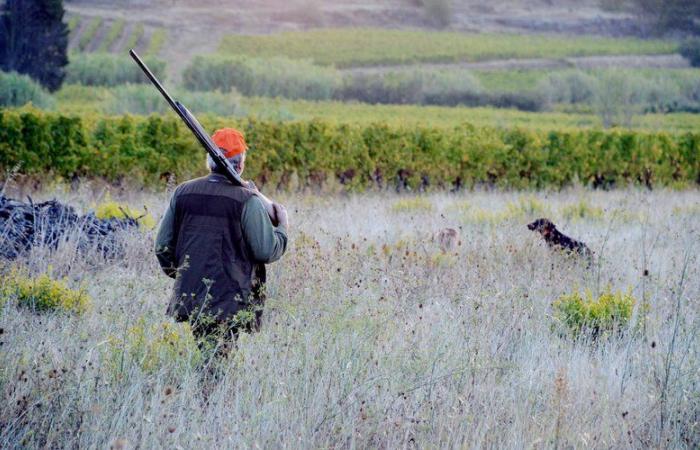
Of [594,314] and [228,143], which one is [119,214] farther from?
[594,314]

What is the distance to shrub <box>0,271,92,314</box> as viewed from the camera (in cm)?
640

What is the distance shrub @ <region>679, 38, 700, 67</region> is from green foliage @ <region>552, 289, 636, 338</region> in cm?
7060

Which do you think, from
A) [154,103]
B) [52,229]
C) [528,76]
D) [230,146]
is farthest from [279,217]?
[528,76]

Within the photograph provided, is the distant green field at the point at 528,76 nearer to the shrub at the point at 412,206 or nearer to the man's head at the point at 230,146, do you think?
the shrub at the point at 412,206

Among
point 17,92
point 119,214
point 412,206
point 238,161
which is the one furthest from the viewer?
point 17,92

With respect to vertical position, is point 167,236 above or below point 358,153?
above

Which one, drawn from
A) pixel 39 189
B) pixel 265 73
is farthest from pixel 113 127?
pixel 265 73

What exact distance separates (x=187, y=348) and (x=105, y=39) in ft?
242

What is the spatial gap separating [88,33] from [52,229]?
70.9 metres

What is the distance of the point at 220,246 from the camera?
4852 millimetres

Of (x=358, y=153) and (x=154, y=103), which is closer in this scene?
(x=358, y=153)

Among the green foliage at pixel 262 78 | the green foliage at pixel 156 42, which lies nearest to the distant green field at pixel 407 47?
the green foliage at pixel 156 42

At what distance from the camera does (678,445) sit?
15.3 ft

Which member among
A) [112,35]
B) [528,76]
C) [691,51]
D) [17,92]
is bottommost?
[112,35]
